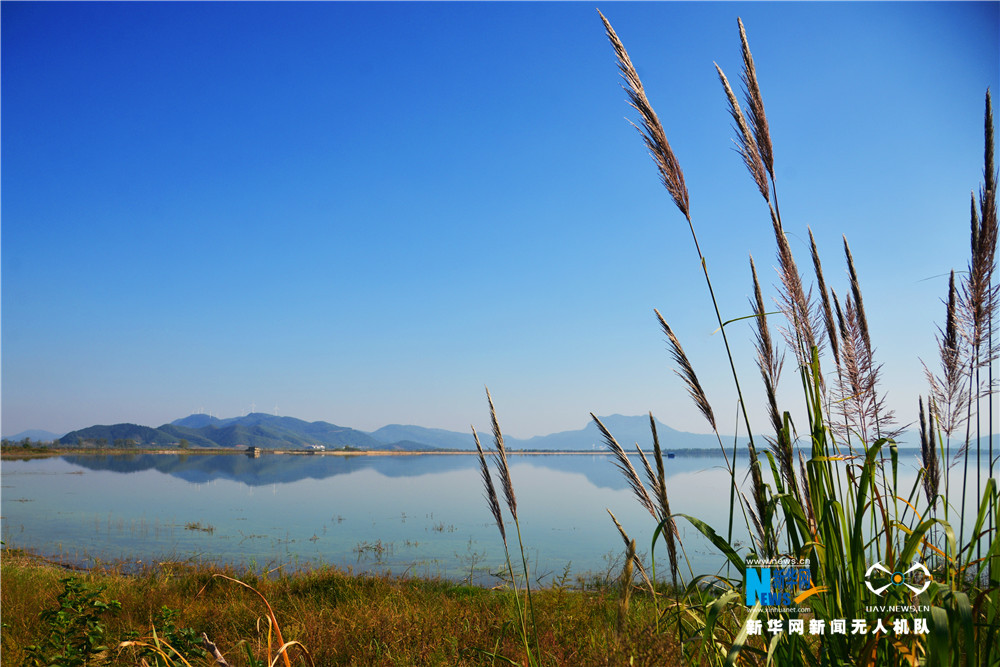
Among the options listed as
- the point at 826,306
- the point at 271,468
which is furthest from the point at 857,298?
the point at 271,468

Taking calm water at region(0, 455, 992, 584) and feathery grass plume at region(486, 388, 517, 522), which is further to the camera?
calm water at region(0, 455, 992, 584)

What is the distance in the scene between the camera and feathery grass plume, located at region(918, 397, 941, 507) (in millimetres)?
2152

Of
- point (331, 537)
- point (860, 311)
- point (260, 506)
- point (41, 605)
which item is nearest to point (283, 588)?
point (41, 605)

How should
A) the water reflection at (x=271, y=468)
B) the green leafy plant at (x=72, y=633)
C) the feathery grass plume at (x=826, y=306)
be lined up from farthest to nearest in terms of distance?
the water reflection at (x=271, y=468)
the green leafy plant at (x=72, y=633)
the feathery grass plume at (x=826, y=306)

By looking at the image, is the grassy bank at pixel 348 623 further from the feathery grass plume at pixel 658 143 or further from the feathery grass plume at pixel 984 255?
the feathery grass plume at pixel 984 255

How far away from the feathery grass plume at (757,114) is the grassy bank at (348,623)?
1.32 metres

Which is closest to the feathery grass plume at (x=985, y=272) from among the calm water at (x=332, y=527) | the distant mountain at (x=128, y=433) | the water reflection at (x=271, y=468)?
the calm water at (x=332, y=527)

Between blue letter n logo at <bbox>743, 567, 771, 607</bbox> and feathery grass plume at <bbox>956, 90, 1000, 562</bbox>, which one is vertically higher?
feathery grass plume at <bbox>956, 90, 1000, 562</bbox>

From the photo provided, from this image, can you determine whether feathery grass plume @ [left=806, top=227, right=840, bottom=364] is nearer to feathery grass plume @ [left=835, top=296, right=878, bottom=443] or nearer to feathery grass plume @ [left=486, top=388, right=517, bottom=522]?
feathery grass plume @ [left=835, top=296, right=878, bottom=443]

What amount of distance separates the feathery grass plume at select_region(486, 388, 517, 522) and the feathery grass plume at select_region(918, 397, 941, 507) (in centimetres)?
169

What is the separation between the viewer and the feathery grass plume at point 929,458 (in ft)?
7.06

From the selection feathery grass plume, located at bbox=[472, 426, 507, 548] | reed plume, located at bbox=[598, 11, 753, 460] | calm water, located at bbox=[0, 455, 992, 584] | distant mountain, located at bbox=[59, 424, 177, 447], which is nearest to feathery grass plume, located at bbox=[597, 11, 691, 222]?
reed plume, located at bbox=[598, 11, 753, 460]

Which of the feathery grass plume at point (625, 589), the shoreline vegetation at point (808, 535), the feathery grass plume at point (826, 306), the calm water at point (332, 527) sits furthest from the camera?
the calm water at point (332, 527)

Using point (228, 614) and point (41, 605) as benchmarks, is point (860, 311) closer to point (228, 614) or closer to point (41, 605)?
point (228, 614)
